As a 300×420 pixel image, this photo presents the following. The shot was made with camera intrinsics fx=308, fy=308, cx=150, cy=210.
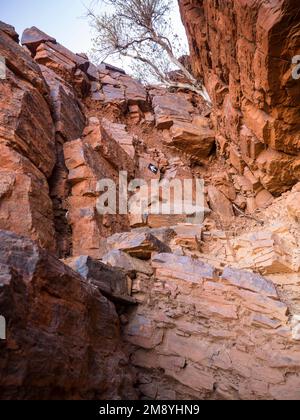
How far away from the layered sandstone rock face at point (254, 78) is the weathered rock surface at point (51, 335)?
4.29 m

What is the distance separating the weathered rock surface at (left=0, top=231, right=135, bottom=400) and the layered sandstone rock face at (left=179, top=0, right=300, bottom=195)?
14.1ft

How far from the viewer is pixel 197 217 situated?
6492 millimetres

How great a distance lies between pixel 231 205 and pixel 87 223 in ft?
12.8

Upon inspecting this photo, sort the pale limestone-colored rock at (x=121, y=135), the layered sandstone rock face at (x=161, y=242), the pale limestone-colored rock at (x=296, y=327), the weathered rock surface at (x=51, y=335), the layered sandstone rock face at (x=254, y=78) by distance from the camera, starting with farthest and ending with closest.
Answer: the pale limestone-colored rock at (x=121, y=135)
the layered sandstone rock face at (x=254, y=78)
the pale limestone-colored rock at (x=296, y=327)
the layered sandstone rock face at (x=161, y=242)
the weathered rock surface at (x=51, y=335)

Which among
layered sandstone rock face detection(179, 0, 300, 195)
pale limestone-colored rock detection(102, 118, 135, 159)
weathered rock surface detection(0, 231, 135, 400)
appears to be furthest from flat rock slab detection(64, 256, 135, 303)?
pale limestone-colored rock detection(102, 118, 135, 159)

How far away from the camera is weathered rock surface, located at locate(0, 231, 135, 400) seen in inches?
73.2

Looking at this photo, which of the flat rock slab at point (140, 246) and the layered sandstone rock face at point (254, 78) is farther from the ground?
the layered sandstone rock face at point (254, 78)

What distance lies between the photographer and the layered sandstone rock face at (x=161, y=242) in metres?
2.30

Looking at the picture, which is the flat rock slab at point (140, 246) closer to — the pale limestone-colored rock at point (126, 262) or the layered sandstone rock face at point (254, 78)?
the pale limestone-colored rock at point (126, 262)

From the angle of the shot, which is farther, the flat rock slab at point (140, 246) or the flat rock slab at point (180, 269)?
the flat rock slab at point (140, 246)

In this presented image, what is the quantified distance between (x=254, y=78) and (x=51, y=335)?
5192mm

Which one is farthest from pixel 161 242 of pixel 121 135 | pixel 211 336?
pixel 121 135

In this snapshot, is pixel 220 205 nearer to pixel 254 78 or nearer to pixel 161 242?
pixel 254 78

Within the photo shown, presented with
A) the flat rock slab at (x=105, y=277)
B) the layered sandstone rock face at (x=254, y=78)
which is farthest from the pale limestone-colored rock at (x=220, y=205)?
the flat rock slab at (x=105, y=277)
